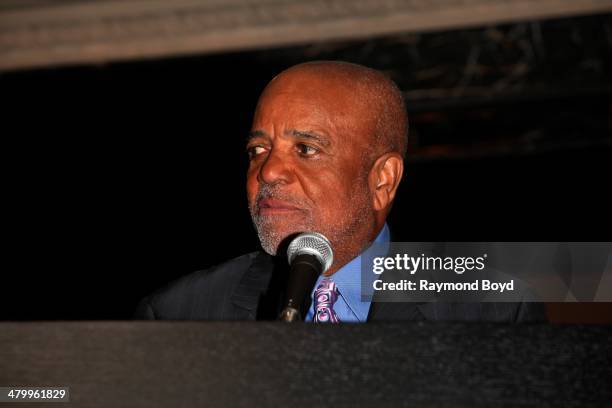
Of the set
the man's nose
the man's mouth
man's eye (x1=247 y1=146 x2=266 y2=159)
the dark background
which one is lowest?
the man's mouth

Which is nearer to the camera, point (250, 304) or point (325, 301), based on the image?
point (325, 301)

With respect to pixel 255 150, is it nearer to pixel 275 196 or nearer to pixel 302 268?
pixel 275 196

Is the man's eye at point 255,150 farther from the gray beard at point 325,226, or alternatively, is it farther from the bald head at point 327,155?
the gray beard at point 325,226

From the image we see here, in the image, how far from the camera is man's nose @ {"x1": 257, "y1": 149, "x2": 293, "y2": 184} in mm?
1704

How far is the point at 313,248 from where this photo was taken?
118cm

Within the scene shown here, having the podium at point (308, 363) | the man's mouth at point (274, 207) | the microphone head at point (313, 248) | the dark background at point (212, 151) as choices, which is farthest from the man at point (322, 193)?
the dark background at point (212, 151)

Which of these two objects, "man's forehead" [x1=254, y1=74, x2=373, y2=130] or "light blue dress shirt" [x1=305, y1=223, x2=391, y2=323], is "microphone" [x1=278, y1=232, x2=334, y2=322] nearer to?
"light blue dress shirt" [x1=305, y1=223, x2=391, y2=323]

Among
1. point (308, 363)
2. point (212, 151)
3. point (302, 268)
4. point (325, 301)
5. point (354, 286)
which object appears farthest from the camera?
point (212, 151)

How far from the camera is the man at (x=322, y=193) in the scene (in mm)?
1712

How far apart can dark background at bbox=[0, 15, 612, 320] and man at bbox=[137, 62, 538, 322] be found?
87.9 inches

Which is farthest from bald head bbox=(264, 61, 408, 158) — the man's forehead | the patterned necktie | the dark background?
the dark background

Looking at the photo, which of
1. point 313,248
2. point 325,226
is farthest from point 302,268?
point 325,226

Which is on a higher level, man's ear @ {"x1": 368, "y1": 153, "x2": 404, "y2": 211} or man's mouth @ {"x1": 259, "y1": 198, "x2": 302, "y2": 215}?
man's ear @ {"x1": 368, "y1": 153, "x2": 404, "y2": 211}

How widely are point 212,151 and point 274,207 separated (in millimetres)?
2612
